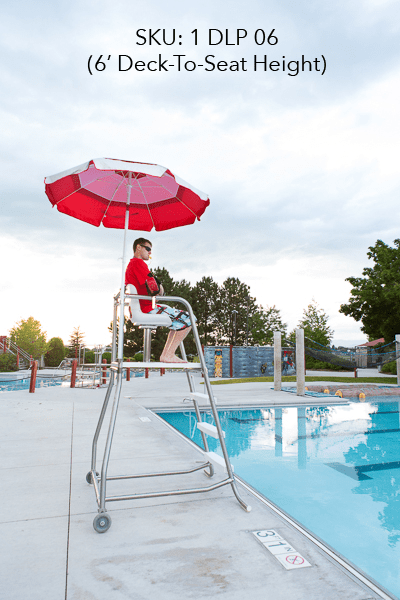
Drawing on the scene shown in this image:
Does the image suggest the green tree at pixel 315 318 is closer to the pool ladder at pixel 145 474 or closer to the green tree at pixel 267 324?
the green tree at pixel 267 324

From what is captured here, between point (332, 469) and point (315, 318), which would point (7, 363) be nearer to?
point (332, 469)

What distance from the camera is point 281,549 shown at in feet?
7.28

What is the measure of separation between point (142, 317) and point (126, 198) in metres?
1.39

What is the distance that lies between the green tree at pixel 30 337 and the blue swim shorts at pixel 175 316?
38683 mm

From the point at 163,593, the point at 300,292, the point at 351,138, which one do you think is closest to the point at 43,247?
the point at 351,138

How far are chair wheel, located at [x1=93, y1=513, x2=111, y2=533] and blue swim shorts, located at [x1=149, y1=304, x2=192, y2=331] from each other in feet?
5.11

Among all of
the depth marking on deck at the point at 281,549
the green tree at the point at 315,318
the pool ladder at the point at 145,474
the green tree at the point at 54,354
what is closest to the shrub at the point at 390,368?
the green tree at the point at 315,318

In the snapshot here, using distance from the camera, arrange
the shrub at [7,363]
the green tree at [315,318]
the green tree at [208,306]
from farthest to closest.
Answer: the green tree at [208,306]
the green tree at [315,318]
the shrub at [7,363]

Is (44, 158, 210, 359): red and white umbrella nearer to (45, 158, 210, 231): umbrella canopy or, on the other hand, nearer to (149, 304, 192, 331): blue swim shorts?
(45, 158, 210, 231): umbrella canopy

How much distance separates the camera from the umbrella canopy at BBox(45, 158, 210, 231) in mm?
3566

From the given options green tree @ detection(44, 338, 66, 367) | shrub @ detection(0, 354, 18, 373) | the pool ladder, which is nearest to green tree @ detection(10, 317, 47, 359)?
green tree @ detection(44, 338, 66, 367)

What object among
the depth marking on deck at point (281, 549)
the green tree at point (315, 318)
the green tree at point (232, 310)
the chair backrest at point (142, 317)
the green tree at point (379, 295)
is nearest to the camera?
the depth marking on deck at point (281, 549)

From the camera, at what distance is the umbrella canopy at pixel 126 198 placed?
3.57m

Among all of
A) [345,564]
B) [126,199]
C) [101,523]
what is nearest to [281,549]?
[345,564]
